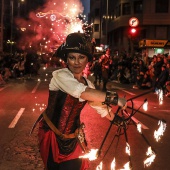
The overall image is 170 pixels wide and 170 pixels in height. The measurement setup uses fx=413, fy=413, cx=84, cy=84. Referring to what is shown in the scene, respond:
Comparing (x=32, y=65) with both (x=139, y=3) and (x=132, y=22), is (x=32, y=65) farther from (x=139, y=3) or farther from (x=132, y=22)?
(x=139, y=3)

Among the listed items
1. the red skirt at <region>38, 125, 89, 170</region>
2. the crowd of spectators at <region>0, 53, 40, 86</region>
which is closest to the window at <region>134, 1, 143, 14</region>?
the crowd of spectators at <region>0, 53, 40, 86</region>

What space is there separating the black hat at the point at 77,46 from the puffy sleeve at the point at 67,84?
0.56ft

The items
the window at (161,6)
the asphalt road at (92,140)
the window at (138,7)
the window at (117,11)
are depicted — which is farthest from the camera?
the window at (117,11)

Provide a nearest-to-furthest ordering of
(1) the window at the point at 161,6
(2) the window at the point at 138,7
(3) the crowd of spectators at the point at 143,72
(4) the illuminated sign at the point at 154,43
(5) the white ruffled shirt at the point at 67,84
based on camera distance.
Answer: (5) the white ruffled shirt at the point at 67,84 → (3) the crowd of spectators at the point at 143,72 → (4) the illuminated sign at the point at 154,43 → (1) the window at the point at 161,6 → (2) the window at the point at 138,7

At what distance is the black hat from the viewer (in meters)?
3.21

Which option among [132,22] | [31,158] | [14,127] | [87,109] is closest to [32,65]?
[132,22]

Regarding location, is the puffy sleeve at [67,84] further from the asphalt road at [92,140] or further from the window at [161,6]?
the window at [161,6]

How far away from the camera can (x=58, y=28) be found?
44.9 metres

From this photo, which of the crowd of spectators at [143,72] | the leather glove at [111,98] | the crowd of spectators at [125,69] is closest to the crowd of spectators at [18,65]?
the crowd of spectators at [125,69]

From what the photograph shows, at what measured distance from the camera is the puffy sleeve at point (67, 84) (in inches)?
118

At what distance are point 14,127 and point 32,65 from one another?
2208 centimetres

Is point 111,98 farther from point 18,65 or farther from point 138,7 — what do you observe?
point 138,7

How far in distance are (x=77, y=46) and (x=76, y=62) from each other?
0.13m

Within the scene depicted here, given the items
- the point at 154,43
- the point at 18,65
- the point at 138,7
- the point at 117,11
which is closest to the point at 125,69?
the point at 154,43
